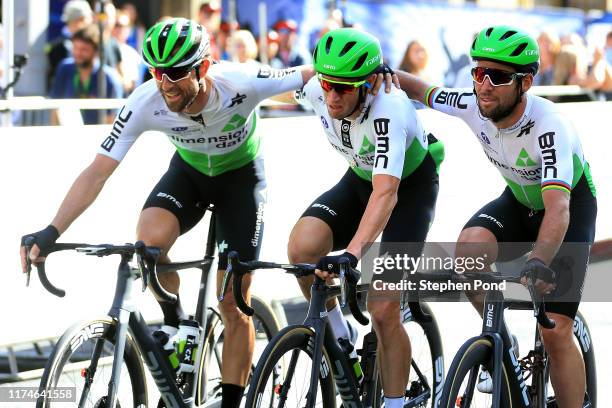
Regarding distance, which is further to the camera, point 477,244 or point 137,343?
point 477,244

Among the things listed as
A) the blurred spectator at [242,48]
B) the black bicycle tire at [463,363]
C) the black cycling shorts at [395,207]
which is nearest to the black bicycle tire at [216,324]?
the black cycling shorts at [395,207]

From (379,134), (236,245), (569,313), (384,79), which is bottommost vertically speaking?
(569,313)

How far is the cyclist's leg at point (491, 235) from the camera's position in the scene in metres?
5.81

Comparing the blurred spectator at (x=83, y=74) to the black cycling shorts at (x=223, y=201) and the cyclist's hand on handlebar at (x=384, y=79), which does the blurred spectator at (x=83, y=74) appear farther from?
the cyclist's hand on handlebar at (x=384, y=79)

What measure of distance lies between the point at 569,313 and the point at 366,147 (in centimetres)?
122

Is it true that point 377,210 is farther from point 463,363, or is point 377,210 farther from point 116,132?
point 116,132

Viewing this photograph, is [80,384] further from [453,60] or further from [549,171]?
[453,60]

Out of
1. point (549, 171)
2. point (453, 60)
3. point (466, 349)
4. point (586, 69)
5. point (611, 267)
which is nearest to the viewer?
point (466, 349)

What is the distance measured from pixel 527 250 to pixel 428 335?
70 centimetres

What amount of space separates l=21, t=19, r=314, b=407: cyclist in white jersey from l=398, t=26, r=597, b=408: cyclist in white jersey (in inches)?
38.3

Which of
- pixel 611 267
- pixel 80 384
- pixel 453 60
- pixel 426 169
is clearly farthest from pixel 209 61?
pixel 453 60

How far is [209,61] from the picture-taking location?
5.80 m

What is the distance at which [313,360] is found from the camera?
521 centimetres

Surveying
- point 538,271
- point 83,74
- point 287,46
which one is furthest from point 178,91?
point 287,46
